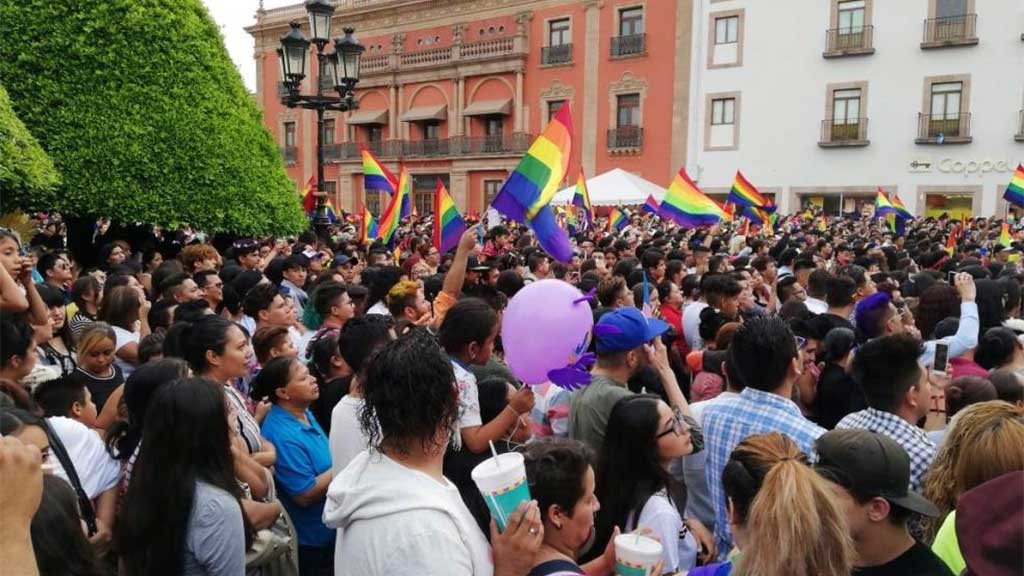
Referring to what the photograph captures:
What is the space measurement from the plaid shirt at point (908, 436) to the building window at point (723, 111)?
24.6 meters

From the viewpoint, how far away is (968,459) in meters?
2.38

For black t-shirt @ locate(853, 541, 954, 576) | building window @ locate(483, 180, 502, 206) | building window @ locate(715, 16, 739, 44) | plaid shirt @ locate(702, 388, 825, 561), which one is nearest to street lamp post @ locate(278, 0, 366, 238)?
plaid shirt @ locate(702, 388, 825, 561)

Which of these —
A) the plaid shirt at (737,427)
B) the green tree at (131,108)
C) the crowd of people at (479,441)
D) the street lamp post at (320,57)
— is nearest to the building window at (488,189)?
the green tree at (131,108)

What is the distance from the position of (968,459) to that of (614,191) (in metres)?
16.4

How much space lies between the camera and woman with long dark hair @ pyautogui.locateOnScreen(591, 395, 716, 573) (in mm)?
2479

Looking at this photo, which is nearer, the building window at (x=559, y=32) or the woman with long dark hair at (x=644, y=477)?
the woman with long dark hair at (x=644, y=477)

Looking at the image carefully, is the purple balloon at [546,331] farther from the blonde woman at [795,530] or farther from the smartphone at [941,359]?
the smartphone at [941,359]

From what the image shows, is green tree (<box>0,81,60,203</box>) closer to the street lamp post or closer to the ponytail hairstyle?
the street lamp post

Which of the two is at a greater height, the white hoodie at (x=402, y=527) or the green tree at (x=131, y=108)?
the green tree at (x=131, y=108)

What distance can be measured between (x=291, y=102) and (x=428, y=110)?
23.5 m

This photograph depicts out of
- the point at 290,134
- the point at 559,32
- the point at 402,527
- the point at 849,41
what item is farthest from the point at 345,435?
the point at 290,134

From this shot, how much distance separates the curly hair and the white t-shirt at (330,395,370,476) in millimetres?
1075

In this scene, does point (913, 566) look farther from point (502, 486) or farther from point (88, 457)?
point (88, 457)

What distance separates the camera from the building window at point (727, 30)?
2589 centimetres
